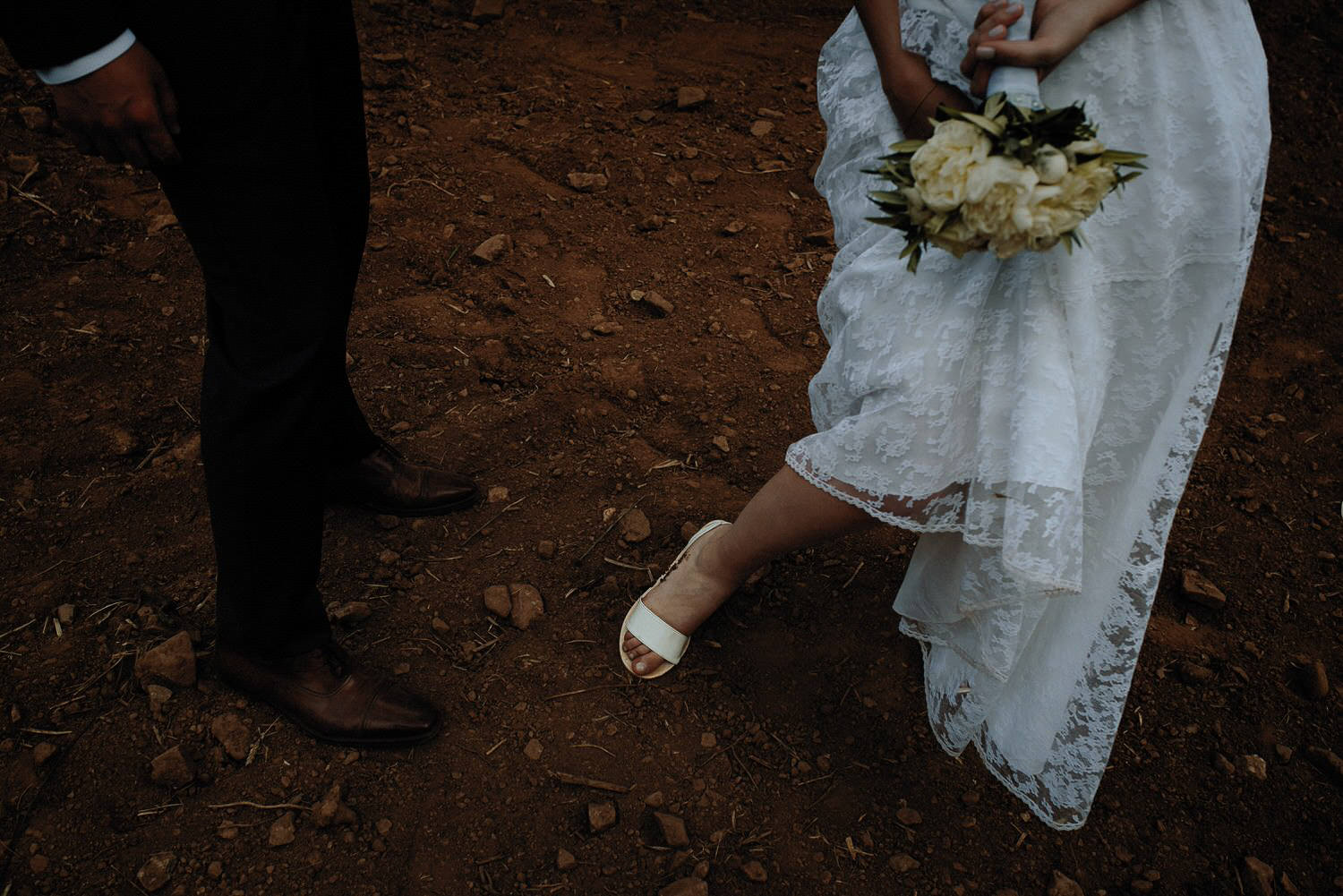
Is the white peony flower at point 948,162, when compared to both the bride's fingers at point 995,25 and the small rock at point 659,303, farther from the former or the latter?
the small rock at point 659,303

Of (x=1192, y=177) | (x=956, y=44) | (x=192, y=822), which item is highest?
(x=956, y=44)

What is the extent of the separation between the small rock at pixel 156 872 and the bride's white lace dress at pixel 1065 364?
4.48 ft


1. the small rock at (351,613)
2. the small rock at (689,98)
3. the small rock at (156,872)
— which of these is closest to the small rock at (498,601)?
the small rock at (351,613)

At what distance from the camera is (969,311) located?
1.43m

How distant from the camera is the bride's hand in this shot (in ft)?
4.37

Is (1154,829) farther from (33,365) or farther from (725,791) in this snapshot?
(33,365)

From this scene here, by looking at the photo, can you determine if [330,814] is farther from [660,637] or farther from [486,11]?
[486,11]

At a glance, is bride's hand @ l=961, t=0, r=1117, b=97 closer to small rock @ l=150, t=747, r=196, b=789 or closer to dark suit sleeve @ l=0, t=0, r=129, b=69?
dark suit sleeve @ l=0, t=0, r=129, b=69

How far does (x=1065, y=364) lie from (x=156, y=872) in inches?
71.1

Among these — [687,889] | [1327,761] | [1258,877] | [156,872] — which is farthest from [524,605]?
[1327,761]

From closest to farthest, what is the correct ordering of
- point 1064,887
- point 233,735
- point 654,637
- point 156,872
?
point 156,872, point 1064,887, point 233,735, point 654,637

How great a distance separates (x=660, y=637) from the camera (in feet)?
6.58

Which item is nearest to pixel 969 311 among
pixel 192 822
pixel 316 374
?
pixel 316 374

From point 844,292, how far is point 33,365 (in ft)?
7.71
